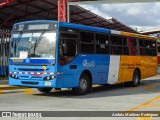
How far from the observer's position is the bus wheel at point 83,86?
15.6m

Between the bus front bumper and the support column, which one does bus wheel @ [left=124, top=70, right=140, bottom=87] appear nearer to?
the support column

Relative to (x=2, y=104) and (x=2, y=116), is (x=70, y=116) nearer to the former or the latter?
(x=2, y=116)

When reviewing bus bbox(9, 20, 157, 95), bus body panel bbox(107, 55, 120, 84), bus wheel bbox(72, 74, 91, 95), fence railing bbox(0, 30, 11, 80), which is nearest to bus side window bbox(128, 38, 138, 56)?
bus body panel bbox(107, 55, 120, 84)

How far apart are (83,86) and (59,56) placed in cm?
206

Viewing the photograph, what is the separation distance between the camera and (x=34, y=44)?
14859 mm

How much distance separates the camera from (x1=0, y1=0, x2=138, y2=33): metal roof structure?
26087 millimetres

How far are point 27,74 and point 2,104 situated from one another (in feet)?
8.29

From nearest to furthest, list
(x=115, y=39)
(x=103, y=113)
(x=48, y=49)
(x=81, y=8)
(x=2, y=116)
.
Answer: (x=2, y=116)
(x=103, y=113)
(x=48, y=49)
(x=115, y=39)
(x=81, y=8)

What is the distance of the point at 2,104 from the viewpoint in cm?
1267

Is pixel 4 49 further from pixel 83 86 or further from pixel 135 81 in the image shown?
pixel 83 86

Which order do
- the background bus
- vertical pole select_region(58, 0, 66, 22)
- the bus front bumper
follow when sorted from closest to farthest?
the bus front bumper < vertical pole select_region(58, 0, 66, 22) < the background bus

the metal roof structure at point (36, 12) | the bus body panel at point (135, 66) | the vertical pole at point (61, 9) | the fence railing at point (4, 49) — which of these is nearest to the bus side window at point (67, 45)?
the bus body panel at point (135, 66)

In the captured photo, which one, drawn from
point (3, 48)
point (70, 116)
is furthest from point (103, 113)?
point (3, 48)

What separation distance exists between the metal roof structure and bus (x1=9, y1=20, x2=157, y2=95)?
29.6 ft
